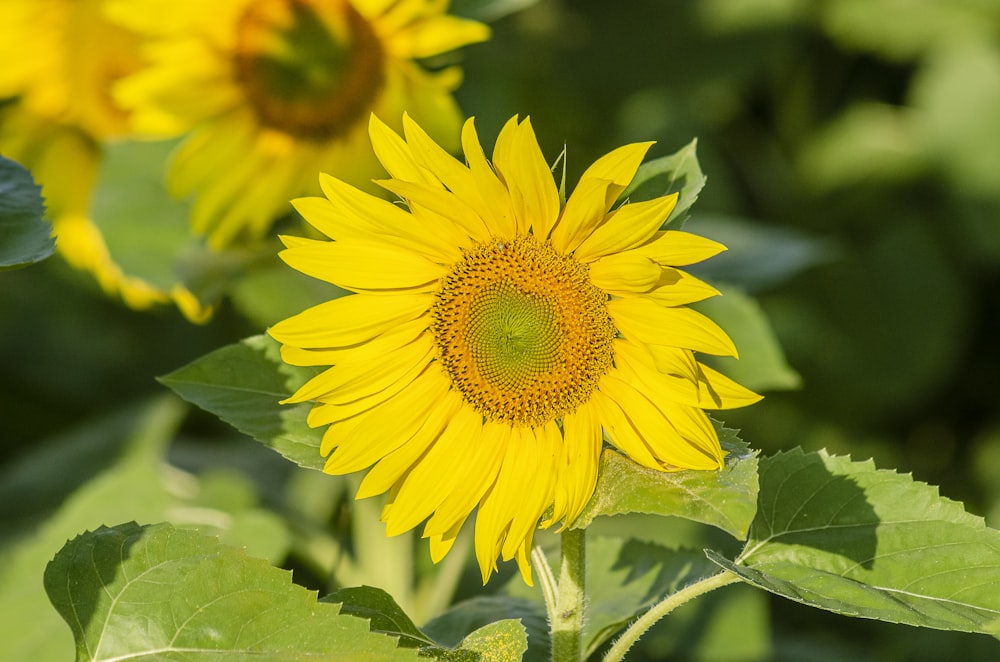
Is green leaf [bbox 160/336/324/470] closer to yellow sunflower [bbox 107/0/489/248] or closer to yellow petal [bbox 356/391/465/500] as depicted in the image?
yellow petal [bbox 356/391/465/500]

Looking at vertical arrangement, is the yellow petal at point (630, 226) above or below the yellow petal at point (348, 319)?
above

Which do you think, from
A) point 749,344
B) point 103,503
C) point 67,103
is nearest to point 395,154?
point 749,344

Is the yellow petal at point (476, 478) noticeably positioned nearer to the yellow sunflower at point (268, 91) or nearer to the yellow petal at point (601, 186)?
the yellow petal at point (601, 186)

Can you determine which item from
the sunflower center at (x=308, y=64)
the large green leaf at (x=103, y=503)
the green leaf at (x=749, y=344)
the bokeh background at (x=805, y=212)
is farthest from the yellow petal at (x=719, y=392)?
the bokeh background at (x=805, y=212)

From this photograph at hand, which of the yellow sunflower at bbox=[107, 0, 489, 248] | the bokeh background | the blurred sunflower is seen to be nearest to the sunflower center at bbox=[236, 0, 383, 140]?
the yellow sunflower at bbox=[107, 0, 489, 248]

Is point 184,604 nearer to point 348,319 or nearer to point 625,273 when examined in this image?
point 348,319

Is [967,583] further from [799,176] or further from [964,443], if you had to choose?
[799,176]

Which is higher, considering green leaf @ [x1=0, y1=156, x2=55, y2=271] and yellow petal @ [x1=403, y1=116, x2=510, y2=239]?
yellow petal @ [x1=403, y1=116, x2=510, y2=239]
